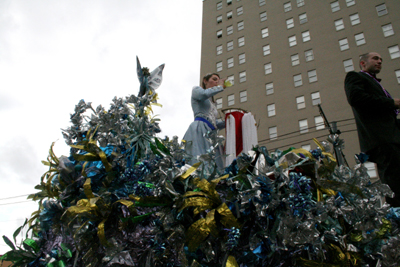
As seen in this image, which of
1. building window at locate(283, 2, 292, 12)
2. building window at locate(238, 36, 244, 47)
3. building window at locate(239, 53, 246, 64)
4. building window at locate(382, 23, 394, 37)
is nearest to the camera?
building window at locate(382, 23, 394, 37)

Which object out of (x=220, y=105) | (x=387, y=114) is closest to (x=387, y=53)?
(x=220, y=105)

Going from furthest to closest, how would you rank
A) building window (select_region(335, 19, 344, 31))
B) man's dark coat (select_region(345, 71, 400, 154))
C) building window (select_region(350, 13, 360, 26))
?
building window (select_region(335, 19, 344, 31)) → building window (select_region(350, 13, 360, 26)) → man's dark coat (select_region(345, 71, 400, 154))

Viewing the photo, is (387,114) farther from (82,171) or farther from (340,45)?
(340,45)

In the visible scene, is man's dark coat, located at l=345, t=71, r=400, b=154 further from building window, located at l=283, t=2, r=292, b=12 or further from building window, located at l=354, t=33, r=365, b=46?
building window, located at l=283, t=2, r=292, b=12

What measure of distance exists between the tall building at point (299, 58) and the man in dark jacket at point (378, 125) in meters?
17.2

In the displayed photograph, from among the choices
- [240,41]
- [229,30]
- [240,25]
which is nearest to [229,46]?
[240,41]

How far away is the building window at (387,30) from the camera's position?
2084 centimetres

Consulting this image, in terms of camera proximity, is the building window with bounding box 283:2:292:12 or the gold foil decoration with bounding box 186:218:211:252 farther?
the building window with bounding box 283:2:292:12

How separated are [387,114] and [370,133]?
194 mm

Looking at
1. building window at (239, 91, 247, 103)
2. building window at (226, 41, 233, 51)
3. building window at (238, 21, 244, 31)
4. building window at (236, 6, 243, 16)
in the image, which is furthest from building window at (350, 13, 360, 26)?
building window at (236, 6, 243, 16)

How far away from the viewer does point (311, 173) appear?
1.01 m

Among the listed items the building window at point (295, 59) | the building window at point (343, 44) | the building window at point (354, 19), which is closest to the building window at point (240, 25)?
the building window at point (295, 59)

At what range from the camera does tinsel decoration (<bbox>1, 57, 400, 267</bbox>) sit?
0.91m

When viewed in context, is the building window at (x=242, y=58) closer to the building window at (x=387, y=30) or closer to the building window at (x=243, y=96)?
the building window at (x=243, y=96)
